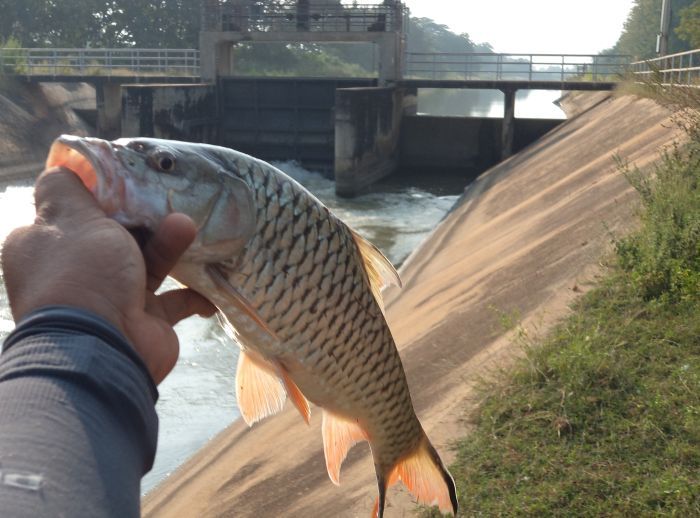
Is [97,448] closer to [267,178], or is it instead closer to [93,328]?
[93,328]

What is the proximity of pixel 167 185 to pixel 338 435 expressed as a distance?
3.73 feet

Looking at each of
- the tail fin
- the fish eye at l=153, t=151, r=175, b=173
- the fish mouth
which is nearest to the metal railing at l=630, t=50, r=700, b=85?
the tail fin

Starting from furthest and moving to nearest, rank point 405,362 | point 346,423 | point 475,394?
point 405,362, point 475,394, point 346,423

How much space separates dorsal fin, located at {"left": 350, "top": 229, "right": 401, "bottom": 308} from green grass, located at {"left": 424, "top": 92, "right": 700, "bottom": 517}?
1.54 metres

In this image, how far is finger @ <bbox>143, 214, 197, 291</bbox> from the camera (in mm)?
1940

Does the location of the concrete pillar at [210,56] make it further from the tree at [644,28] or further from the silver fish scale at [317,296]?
the tree at [644,28]

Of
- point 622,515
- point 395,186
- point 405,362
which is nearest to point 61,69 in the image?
point 395,186

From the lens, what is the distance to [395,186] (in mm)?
25391

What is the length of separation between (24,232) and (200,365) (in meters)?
8.96

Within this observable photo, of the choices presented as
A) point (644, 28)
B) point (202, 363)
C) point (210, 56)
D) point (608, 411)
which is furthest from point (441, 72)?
point (644, 28)

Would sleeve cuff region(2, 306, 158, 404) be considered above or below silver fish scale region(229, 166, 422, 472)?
above

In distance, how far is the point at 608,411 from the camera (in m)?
4.30

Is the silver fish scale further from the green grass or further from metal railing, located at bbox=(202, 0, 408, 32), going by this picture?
metal railing, located at bbox=(202, 0, 408, 32)

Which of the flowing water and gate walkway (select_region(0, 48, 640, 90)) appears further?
gate walkway (select_region(0, 48, 640, 90))
